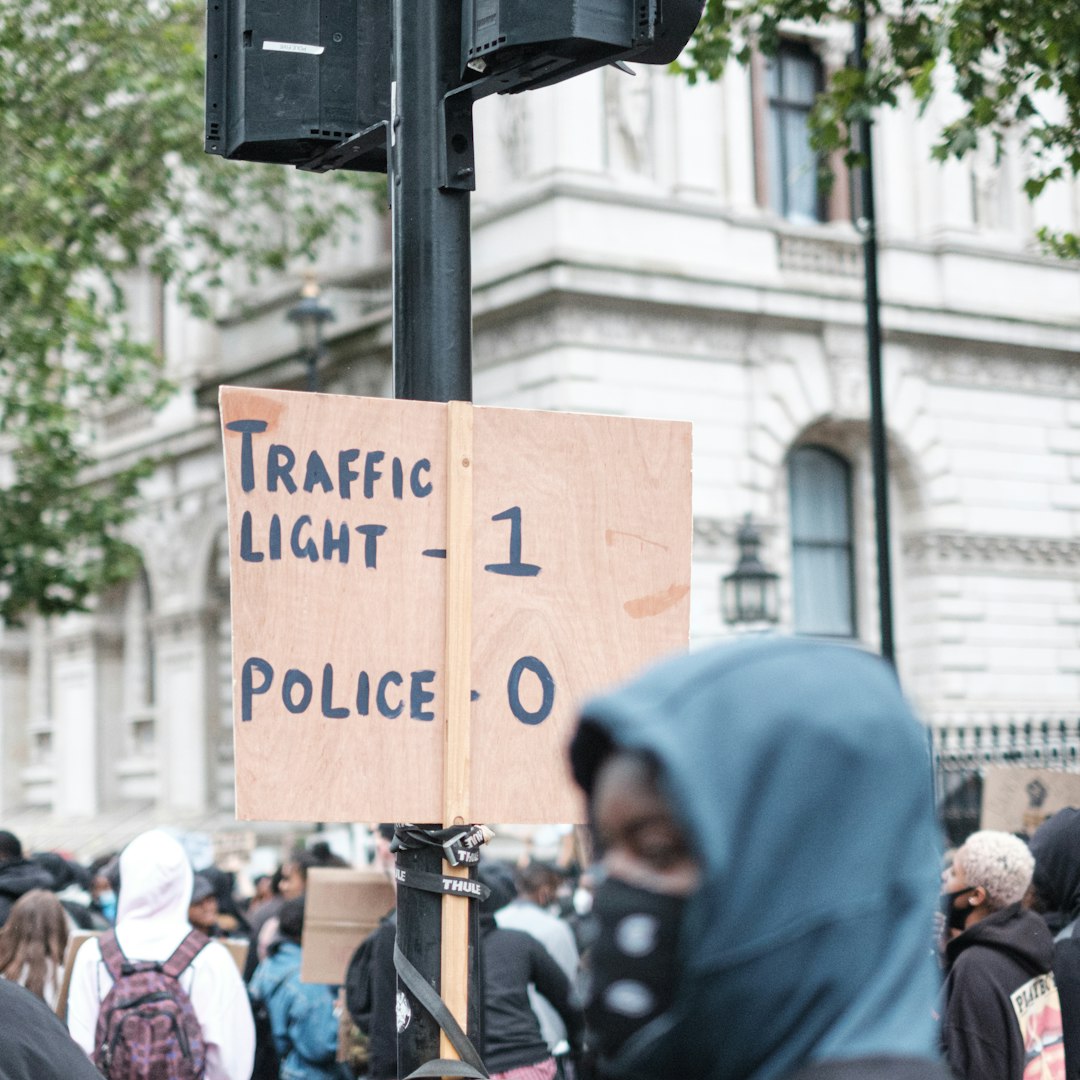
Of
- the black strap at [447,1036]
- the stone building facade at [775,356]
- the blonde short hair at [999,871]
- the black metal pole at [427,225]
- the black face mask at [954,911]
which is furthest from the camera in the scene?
the stone building facade at [775,356]

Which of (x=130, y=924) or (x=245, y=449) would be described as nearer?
(x=245, y=449)

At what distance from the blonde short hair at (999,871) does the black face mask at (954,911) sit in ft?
0.28

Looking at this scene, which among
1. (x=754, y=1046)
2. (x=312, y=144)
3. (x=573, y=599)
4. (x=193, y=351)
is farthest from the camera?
(x=193, y=351)

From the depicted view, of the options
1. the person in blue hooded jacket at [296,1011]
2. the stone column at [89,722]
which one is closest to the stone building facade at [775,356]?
the stone column at [89,722]

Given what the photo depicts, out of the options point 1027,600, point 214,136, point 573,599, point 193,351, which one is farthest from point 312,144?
point 193,351

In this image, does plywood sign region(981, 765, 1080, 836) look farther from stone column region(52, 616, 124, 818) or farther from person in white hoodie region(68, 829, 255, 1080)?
stone column region(52, 616, 124, 818)

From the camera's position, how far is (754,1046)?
5.45 ft

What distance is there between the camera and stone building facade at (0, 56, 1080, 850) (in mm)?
23359

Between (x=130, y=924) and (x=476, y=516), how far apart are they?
2908mm

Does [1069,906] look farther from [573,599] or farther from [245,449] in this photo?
[245,449]

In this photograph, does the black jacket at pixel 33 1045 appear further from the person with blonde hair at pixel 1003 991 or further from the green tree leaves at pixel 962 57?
the green tree leaves at pixel 962 57

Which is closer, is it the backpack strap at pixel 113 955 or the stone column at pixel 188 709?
the backpack strap at pixel 113 955

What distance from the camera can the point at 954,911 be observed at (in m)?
5.94

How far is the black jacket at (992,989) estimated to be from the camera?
17.9ft
